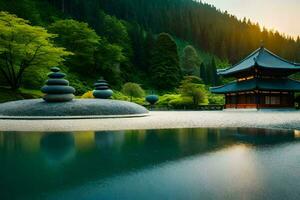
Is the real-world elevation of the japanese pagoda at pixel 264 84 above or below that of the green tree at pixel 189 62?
below

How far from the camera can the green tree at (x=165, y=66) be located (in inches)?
2869

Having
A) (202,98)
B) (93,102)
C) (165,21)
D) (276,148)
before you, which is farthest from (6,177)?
(165,21)

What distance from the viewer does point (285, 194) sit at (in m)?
4.29

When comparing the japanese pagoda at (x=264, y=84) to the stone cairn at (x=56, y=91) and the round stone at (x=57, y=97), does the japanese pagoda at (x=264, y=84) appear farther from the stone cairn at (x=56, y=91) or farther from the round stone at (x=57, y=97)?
the round stone at (x=57, y=97)

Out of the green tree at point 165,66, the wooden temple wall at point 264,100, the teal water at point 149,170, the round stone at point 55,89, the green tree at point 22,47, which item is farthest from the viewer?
the green tree at point 165,66

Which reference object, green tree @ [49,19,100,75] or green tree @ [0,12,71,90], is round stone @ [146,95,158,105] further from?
green tree @ [49,19,100,75]

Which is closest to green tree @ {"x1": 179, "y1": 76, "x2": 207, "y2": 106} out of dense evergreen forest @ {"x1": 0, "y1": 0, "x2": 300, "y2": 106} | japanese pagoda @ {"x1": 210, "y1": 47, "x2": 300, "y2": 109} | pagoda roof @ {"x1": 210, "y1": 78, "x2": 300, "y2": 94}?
japanese pagoda @ {"x1": 210, "y1": 47, "x2": 300, "y2": 109}

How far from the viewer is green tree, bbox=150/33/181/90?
72875 mm

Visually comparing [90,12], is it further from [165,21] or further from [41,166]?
[41,166]

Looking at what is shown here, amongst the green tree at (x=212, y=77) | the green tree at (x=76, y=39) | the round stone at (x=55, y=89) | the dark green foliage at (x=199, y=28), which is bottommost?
the round stone at (x=55, y=89)

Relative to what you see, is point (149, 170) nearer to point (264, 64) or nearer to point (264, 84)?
point (264, 84)

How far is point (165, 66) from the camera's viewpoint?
74.3m

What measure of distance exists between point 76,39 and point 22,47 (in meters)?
24.3

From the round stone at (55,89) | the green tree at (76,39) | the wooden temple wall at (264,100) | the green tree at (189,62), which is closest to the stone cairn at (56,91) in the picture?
the round stone at (55,89)
